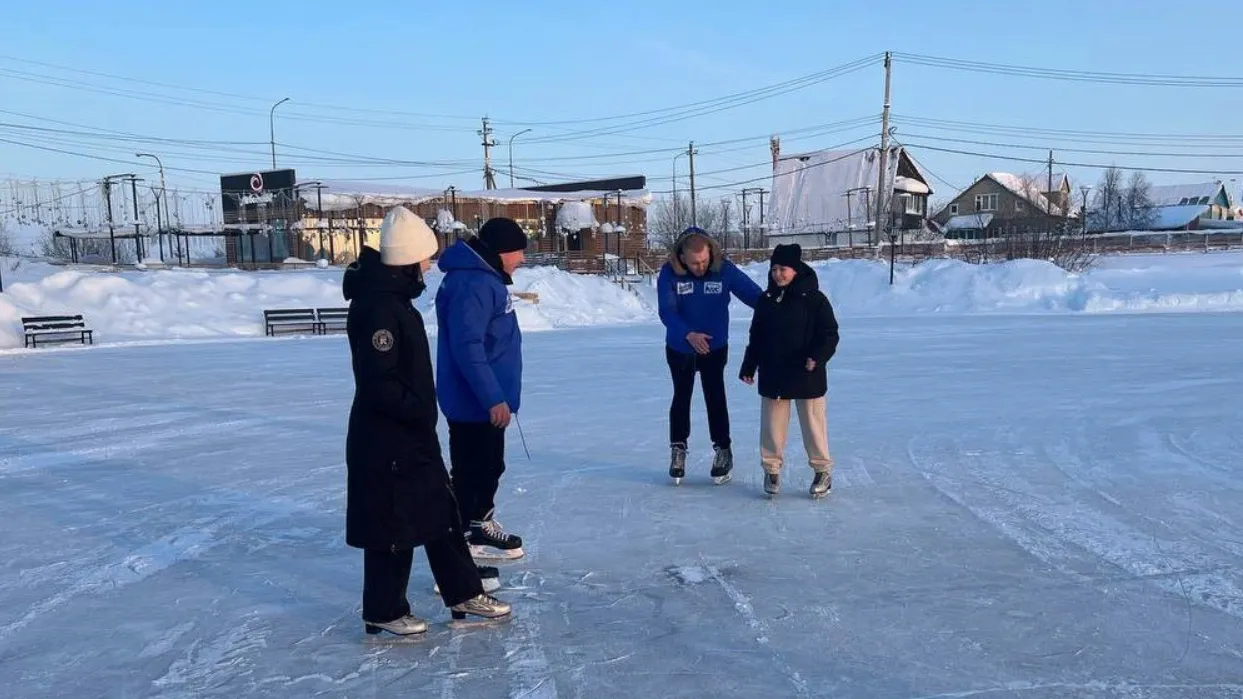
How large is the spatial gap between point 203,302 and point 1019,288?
77.7ft

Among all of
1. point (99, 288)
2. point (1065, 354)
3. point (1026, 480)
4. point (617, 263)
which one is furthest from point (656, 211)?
point (1026, 480)

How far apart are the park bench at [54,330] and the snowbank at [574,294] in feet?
1.71

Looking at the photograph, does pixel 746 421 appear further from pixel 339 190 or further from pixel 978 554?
pixel 339 190

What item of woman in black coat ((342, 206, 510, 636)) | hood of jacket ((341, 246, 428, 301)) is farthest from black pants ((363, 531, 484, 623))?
hood of jacket ((341, 246, 428, 301))

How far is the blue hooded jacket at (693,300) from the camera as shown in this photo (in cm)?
551

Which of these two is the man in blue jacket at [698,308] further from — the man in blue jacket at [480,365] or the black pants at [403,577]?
the black pants at [403,577]

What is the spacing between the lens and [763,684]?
2.94 m

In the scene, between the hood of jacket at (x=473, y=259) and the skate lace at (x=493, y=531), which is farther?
the skate lace at (x=493, y=531)

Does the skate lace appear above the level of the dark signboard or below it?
below

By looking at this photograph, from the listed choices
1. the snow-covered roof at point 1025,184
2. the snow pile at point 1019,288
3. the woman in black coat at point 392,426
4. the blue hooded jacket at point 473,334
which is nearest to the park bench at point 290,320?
the snow pile at point 1019,288

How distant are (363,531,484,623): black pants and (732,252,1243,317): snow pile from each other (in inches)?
933

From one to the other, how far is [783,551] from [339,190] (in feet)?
139

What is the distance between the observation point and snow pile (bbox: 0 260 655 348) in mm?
19859

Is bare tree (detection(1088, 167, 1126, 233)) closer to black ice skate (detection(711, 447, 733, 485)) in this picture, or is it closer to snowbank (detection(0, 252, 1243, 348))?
snowbank (detection(0, 252, 1243, 348))
